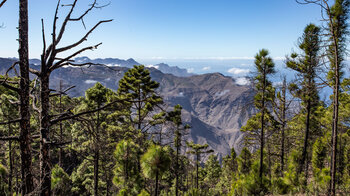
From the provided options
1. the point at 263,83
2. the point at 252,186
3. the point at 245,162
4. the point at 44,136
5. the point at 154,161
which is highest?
the point at 263,83

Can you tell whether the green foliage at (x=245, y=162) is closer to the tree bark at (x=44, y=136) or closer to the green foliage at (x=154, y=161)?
the green foliage at (x=154, y=161)

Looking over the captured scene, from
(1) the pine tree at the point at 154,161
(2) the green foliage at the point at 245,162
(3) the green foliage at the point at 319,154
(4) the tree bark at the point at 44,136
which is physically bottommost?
(2) the green foliage at the point at 245,162

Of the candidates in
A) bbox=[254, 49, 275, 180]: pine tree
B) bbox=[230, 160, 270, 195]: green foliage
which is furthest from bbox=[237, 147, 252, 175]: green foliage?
bbox=[230, 160, 270, 195]: green foliage

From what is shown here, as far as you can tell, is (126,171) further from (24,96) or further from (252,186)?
(24,96)

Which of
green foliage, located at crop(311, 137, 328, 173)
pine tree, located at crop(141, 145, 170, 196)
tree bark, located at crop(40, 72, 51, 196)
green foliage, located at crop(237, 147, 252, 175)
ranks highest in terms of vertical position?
tree bark, located at crop(40, 72, 51, 196)

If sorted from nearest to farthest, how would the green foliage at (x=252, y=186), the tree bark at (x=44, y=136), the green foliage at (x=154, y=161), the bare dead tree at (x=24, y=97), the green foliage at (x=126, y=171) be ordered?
the bare dead tree at (x=24, y=97)
the tree bark at (x=44, y=136)
the green foliage at (x=154, y=161)
the green foliage at (x=252, y=186)
the green foliage at (x=126, y=171)

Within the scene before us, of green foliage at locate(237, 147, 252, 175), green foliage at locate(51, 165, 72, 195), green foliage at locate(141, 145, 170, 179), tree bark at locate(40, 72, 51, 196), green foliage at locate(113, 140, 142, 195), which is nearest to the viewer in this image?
tree bark at locate(40, 72, 51, 196)

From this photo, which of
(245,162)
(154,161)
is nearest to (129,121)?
(154,161)

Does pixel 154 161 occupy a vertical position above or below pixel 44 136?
A: below

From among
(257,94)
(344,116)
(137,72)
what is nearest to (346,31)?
(257,94)

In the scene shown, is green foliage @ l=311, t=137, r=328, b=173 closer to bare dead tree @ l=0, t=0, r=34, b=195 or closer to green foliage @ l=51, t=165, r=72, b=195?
green foliage @ l=51, t=165, r=72, b=195

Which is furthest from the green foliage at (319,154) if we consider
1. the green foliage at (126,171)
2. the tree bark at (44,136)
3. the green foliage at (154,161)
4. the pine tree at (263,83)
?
the tree bark at (44,136)

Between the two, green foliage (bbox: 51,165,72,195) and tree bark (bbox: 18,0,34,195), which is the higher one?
tree bark (bbox: 18,0,34,195)

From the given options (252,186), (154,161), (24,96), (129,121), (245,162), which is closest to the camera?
(24,96)
